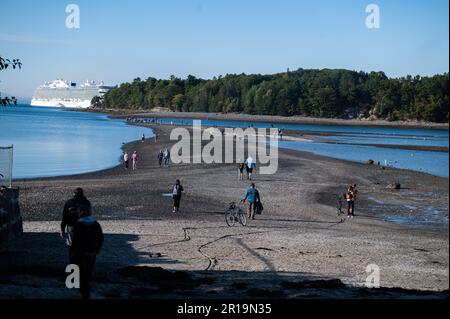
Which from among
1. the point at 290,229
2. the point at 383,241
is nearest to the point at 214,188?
the point at 290,229

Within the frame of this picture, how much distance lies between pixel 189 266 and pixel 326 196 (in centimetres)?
1914

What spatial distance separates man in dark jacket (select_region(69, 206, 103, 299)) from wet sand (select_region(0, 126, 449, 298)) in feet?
2.01

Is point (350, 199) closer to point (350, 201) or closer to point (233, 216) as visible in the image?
point (350, 201)

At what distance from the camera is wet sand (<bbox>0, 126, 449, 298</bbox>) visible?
12.0 m

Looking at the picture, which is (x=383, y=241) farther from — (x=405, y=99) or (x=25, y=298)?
(x=405, y=99)

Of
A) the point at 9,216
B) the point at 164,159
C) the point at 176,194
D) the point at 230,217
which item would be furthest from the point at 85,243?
the point at 164,159

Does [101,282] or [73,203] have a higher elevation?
[73,203]

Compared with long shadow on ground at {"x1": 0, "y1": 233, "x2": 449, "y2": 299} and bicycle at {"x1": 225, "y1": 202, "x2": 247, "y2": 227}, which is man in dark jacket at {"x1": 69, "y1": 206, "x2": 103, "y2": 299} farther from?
bicycle at {"x1": 225, "y1": 202, "x2": 247, "y2": 227}

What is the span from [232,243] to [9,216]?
231 inches

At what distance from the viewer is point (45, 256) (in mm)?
14875

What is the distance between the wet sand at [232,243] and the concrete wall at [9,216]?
0.32m

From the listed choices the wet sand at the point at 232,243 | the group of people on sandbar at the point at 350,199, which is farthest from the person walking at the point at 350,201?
the wet sand at the point at 232,243

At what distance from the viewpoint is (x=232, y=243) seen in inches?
730

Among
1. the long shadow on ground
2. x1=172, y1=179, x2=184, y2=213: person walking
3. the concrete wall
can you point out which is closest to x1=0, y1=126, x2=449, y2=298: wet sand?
the long shadow on ground
